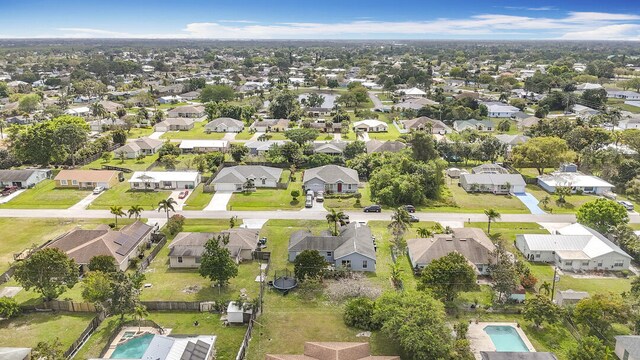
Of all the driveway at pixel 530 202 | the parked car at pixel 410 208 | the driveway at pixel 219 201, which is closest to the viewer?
the parked car at pixel 410 208

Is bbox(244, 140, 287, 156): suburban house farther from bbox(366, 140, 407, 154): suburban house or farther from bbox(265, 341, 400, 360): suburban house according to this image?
bbox(265, 341, 400, 360): suburban house

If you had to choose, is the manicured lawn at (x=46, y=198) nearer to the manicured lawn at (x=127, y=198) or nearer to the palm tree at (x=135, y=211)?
the manicured lawn at (x=127, y=198)

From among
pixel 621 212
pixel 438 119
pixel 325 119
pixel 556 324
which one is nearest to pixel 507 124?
pixel 438 119

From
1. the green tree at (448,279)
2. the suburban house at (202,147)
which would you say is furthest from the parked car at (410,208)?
the suburban house at (202,147)

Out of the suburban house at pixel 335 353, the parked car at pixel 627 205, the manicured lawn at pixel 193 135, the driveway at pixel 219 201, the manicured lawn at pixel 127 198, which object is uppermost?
the suburban house at pixel 335 353

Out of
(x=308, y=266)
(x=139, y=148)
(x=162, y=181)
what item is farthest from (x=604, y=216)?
(x=139, y=148)

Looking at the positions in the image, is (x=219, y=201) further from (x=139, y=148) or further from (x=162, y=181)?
(x=139, y=148)

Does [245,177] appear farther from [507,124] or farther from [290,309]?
[507,124]
